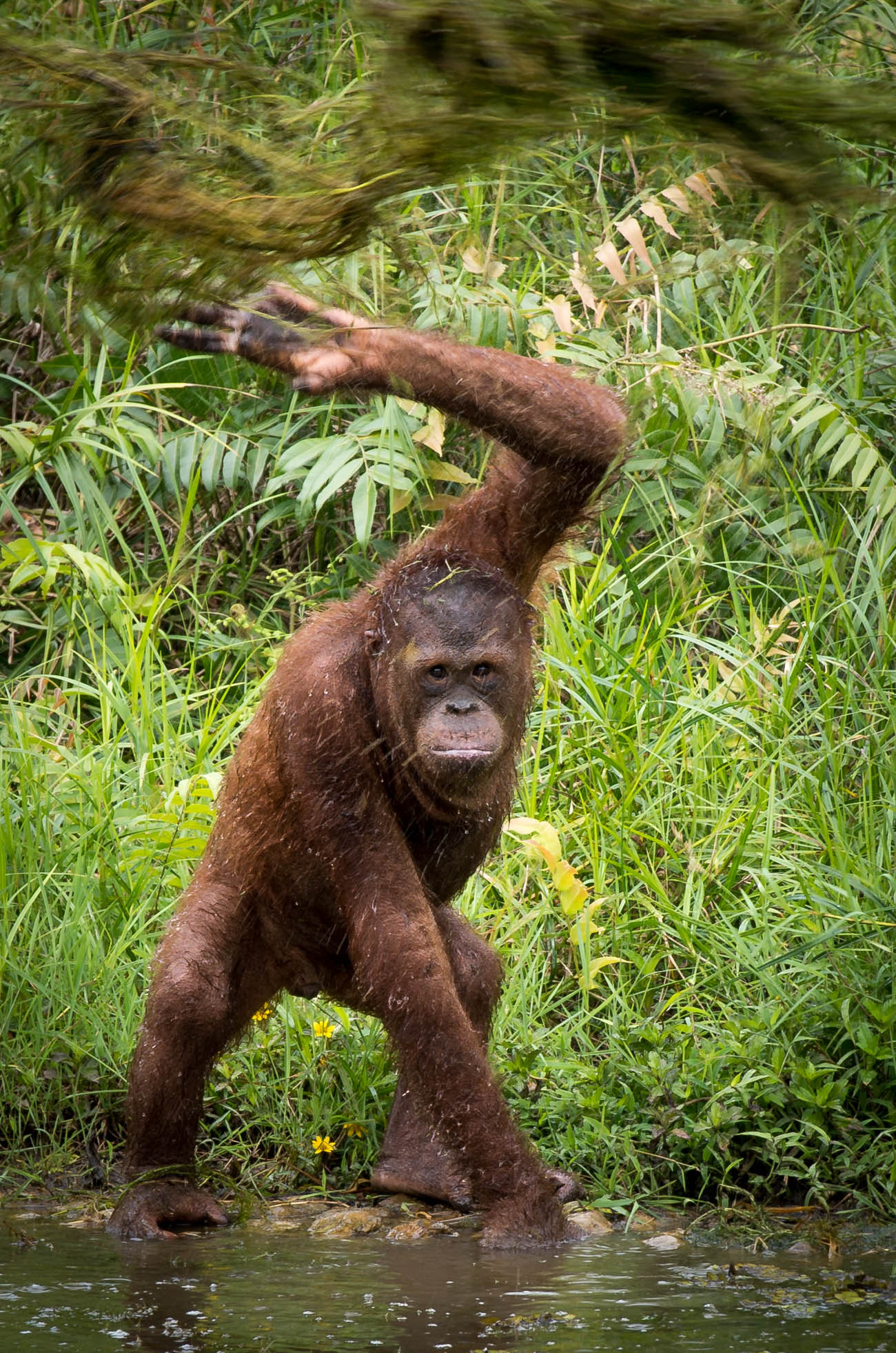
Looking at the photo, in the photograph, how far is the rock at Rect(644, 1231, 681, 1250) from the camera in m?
3.39

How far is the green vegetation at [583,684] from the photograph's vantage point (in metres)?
3.86

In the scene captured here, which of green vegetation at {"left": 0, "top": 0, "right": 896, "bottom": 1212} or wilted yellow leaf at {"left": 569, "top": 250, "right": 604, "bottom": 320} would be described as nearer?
green vegetation at {"left": 0, "top": 0, "right": 896, "bottom": 1212}

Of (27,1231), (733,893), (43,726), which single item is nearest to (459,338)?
(733,893)

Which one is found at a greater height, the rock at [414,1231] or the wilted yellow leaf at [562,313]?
the wilted yellow leaf at [562,313]

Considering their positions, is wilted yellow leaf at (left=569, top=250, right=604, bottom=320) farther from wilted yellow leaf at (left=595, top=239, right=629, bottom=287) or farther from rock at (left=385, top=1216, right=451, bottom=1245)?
rock at (left=385, top=1216, right=451, bottom=1245)

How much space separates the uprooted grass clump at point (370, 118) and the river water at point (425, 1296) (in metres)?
1.72

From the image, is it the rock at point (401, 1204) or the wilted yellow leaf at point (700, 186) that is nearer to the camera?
the wilted yellow leaf at point (700, 186)

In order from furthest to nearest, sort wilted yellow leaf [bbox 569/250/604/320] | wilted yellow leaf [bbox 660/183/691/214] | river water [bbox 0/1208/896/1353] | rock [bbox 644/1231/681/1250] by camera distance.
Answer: wilted yellow leaf [bbox 569/250/604/320] < wilted yellow leaf [bbox 660/183/691/214] < rock [bbox 644/1231/681/1250] < river water [bbox 0/1208/896/1353]

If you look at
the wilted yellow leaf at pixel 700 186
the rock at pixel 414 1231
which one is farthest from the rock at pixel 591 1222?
the wilted yellow leaf at pixel 700 186

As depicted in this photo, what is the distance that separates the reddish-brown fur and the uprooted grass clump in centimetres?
83

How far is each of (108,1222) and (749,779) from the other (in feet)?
6.69

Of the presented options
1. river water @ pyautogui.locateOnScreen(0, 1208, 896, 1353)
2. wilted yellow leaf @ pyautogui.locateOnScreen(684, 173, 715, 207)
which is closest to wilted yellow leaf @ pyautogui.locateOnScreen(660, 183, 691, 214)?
wilted yellow leaf @ pyautogui.locateOnScreen(684, 173, 715, 207)

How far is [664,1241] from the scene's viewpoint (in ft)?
11.2

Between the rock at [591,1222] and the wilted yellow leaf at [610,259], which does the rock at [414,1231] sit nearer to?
the rock at [591,1222]
